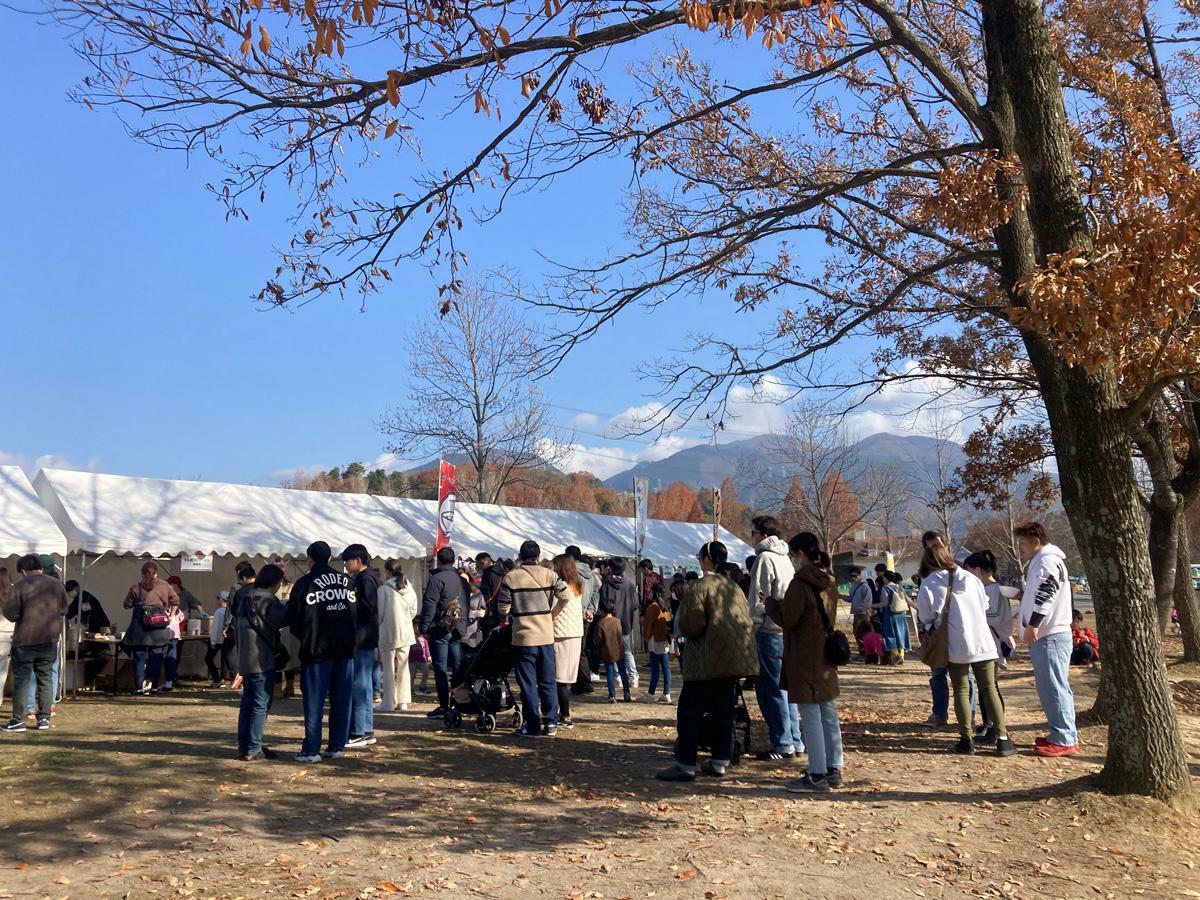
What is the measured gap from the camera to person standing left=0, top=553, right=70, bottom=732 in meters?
9.84

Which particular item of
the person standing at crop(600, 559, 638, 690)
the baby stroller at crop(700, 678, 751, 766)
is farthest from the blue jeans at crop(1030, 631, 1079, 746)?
the person standing at crop(600, 559, 638, 690)

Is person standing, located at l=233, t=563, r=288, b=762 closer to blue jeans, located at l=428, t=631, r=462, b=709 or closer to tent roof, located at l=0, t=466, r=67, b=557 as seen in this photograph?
blue jeans, located at l=428, t=631, r=462, b=709

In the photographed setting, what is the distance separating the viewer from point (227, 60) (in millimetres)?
7195

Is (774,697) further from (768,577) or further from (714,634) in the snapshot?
(714,634)

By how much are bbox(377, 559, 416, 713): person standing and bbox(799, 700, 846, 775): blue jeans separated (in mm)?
5535

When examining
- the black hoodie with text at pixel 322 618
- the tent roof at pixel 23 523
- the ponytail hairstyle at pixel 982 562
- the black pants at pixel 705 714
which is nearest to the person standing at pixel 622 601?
the ponytail hairstyle at pixel 982 562

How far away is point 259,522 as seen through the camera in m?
16.8

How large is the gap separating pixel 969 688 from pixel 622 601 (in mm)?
5319

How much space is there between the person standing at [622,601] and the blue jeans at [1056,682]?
17.8 feet

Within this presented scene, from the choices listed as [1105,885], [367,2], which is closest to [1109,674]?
[1105,885]

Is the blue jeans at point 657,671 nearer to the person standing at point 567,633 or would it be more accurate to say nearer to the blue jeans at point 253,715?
the person standing at point 567,633

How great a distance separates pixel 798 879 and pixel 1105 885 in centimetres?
168

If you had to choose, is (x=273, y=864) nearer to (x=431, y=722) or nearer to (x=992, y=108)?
(x=431, y=722)

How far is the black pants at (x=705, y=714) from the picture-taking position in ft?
25.5
